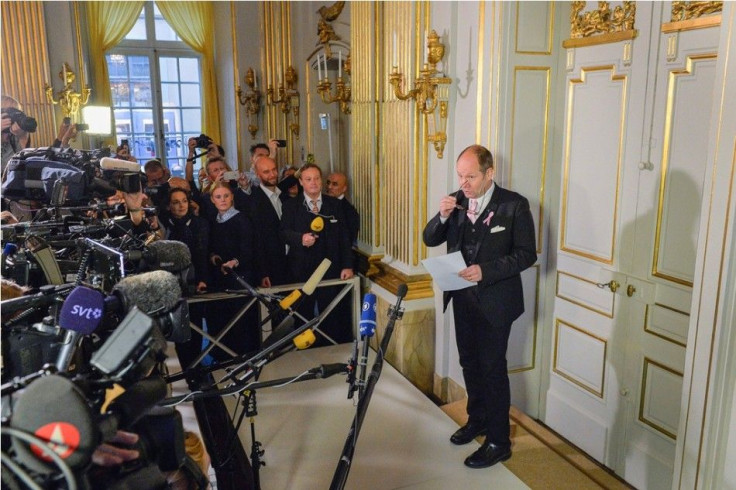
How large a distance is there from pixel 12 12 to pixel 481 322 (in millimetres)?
5533

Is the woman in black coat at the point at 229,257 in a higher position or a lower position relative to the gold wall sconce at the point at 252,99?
lower

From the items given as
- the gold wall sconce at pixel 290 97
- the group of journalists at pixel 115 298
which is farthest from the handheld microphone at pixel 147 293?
the gold wall sconce at pixel 290 97

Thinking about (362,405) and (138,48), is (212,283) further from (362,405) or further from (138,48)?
(138,48)

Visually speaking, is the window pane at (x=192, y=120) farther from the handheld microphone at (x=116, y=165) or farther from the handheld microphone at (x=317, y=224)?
the handheld microphone at (x=116, y=165)

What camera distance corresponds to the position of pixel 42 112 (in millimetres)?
5902

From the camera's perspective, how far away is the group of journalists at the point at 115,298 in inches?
35.5

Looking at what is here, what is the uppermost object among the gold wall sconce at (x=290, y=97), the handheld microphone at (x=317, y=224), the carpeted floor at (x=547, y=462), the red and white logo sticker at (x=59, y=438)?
the gold wall sconce at (x=290, y=97)

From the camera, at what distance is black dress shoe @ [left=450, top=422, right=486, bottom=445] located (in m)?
2.70

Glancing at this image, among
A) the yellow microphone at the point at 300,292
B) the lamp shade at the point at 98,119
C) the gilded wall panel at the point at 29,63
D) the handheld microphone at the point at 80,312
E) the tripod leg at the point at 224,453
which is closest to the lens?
the handheld microphone at the point at 80,312

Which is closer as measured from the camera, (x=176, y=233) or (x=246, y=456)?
(x=246, y=456)

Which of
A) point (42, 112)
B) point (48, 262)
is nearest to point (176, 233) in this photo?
point (48, 262)

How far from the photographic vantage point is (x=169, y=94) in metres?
7.84

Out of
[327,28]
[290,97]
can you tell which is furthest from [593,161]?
[290,97]

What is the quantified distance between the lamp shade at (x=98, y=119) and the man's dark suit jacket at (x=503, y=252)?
4.13 m
